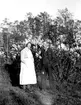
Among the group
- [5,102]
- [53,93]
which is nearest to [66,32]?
[53,93]

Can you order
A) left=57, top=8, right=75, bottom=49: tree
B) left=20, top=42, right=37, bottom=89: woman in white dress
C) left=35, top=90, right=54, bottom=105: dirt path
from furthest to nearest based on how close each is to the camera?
left=57, top=8, right=75, bottom=49: tree < left=20, top=42, right=37, bottom=89: woman in white dress < left=35, top=90, right=54, bottom=105: dirt path

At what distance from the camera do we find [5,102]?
4.82 metres

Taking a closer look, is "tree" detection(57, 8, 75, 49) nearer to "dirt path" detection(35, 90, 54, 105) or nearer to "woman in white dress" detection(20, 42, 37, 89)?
"woman in white dress" detection(20, 42, 37, 89)

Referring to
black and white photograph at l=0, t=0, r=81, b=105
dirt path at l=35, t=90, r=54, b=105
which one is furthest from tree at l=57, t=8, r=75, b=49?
dirt path at l=35, t=90, r=54, b=105

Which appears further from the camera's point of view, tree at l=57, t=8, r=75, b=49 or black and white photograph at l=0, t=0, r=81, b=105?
tree at l=57, t=8, r=75, b=49

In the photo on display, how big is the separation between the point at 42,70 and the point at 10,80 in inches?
71.3

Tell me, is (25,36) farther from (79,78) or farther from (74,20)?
(79,78)

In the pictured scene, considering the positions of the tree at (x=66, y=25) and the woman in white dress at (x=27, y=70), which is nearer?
the woman in white dress at (x=27, y=70)

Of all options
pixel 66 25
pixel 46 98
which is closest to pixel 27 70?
pixel 46 98

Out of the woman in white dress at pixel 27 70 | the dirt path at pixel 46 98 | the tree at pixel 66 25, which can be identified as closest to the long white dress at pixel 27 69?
the woman in white dress at pixel 27 70

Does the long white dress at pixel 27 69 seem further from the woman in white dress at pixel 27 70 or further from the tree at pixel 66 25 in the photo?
the tree at pixel 66 25

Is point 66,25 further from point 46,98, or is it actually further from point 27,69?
point 46,98

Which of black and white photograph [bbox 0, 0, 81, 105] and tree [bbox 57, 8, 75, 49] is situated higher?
tree [bbox 57, 8, 75, 49]

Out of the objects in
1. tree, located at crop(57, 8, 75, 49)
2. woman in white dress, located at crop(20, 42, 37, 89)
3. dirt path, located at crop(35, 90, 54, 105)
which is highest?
tree, located at crop(57, 8, 75, 49)
